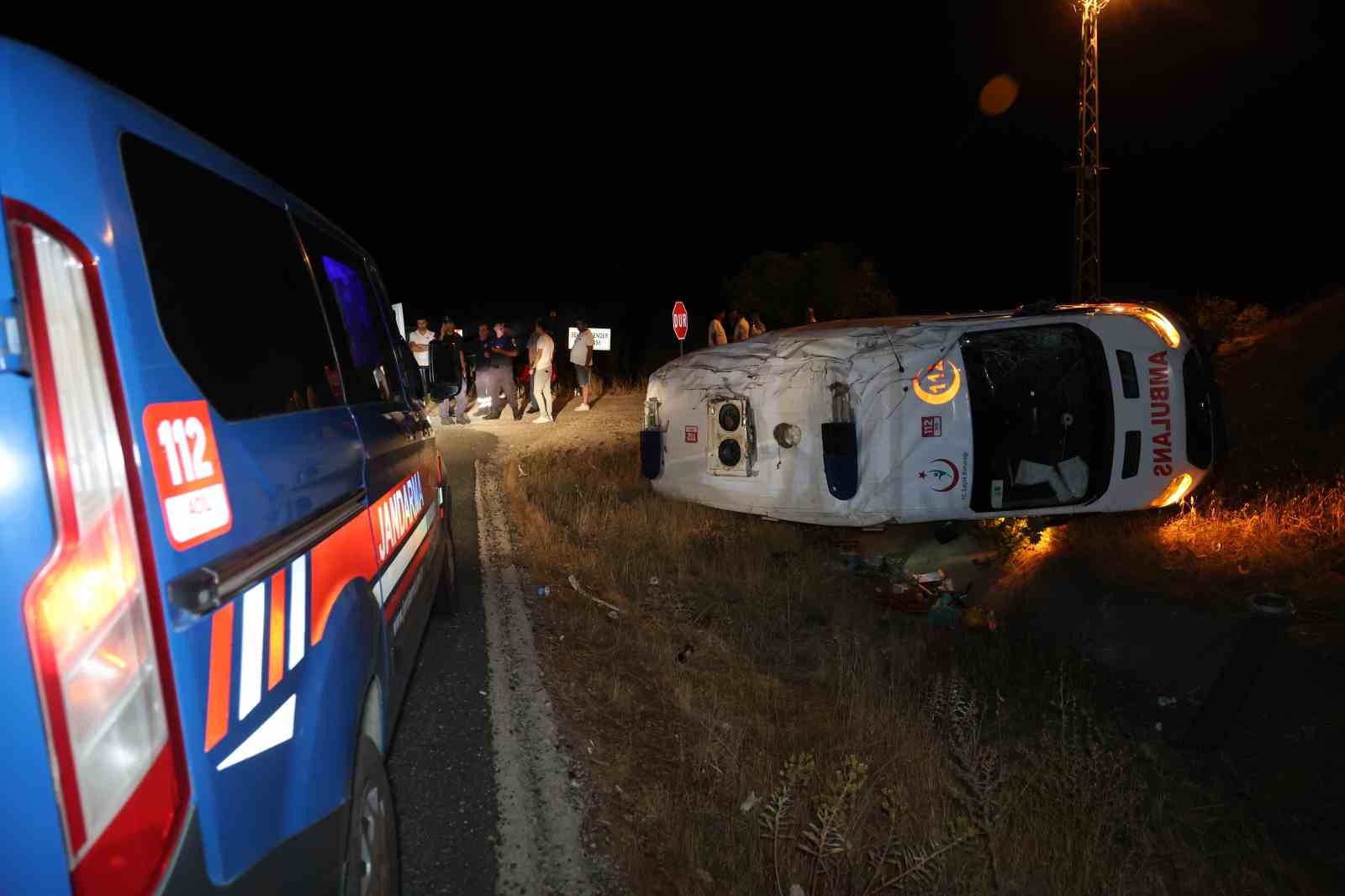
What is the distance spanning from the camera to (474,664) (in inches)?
184

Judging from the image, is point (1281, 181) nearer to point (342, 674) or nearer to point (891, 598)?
point (891, 598)

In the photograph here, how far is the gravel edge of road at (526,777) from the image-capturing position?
115 inches

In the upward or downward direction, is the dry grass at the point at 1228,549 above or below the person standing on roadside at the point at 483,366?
below

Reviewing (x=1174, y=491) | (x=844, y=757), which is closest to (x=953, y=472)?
(x=1174, y=491)

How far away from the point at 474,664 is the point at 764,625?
2068mm

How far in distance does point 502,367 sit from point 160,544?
557 inches

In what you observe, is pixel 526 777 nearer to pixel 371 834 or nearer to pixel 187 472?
pixel 371 834

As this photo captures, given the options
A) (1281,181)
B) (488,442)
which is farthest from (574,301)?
(488,442)

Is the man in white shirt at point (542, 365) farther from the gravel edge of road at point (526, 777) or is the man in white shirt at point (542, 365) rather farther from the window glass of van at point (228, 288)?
the window glass of van at point (228, 288)

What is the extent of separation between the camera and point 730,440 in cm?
733

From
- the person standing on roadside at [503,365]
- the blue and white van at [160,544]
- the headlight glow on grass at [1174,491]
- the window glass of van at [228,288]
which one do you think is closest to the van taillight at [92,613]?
the blue and white van at [160,544]

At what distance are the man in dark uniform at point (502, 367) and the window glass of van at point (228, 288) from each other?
12.3m

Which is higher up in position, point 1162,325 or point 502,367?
point 502,367

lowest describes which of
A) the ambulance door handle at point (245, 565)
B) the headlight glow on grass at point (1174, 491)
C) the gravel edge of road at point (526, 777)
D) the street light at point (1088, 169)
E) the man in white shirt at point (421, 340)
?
the gravel edge of road at point (526, 777)
